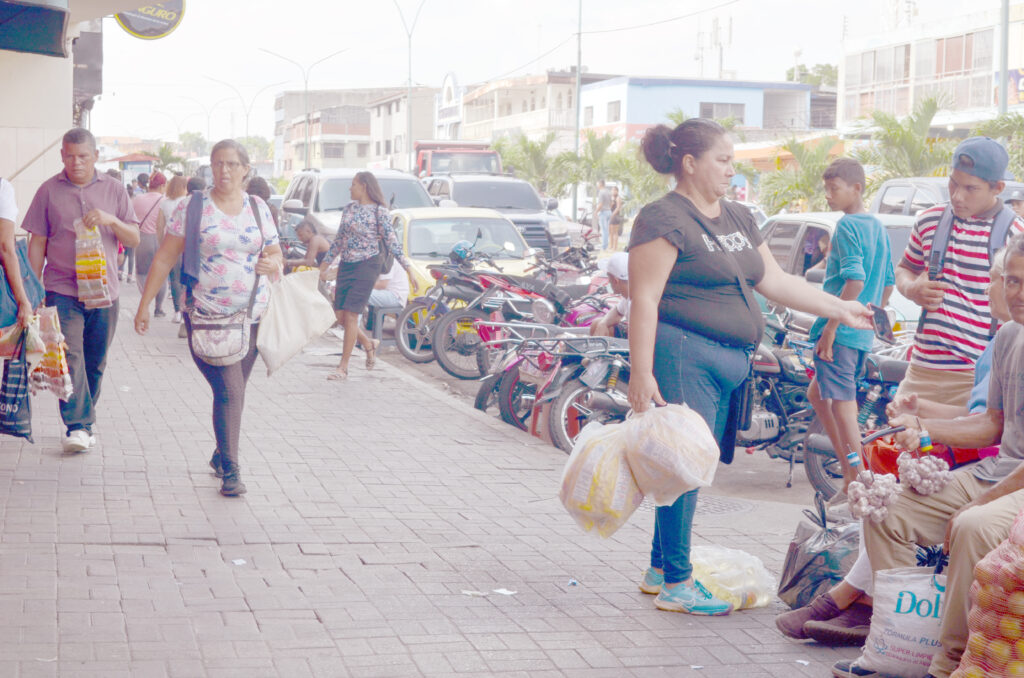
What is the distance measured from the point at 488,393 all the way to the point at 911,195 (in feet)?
24.9

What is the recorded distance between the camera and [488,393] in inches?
377

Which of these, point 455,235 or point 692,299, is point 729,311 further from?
point 455,235

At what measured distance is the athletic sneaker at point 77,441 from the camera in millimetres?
7504

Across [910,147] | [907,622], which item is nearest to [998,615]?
[907,622]

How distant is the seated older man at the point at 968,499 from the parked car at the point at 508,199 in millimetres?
18655

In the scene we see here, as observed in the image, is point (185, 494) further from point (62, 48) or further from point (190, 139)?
point (190, 139)

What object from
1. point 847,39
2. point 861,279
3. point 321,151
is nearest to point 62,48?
point 861,279

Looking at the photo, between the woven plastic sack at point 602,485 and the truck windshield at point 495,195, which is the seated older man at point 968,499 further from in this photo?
the truck windshield at point 495,195

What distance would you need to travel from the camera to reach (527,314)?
1185cm

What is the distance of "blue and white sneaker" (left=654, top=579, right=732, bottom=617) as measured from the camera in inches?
194

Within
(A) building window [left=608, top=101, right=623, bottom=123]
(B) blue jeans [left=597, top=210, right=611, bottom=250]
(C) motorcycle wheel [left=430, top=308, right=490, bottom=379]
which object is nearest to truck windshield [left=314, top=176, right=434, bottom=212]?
(C) motorcycle wheel [left=430, top=308, right=490, bottom=379]

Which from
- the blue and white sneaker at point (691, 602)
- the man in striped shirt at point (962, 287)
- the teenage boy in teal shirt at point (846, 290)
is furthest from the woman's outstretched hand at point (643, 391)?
the teenage boy in teal shirt at point (846, 290)

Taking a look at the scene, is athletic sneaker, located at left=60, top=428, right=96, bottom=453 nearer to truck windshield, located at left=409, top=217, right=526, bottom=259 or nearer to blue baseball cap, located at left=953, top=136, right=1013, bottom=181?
blue baseball cap, located at left=953, top=136, right=1013, bottom=181

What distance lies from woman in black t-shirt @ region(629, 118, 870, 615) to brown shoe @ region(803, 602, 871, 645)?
0.54 metres
